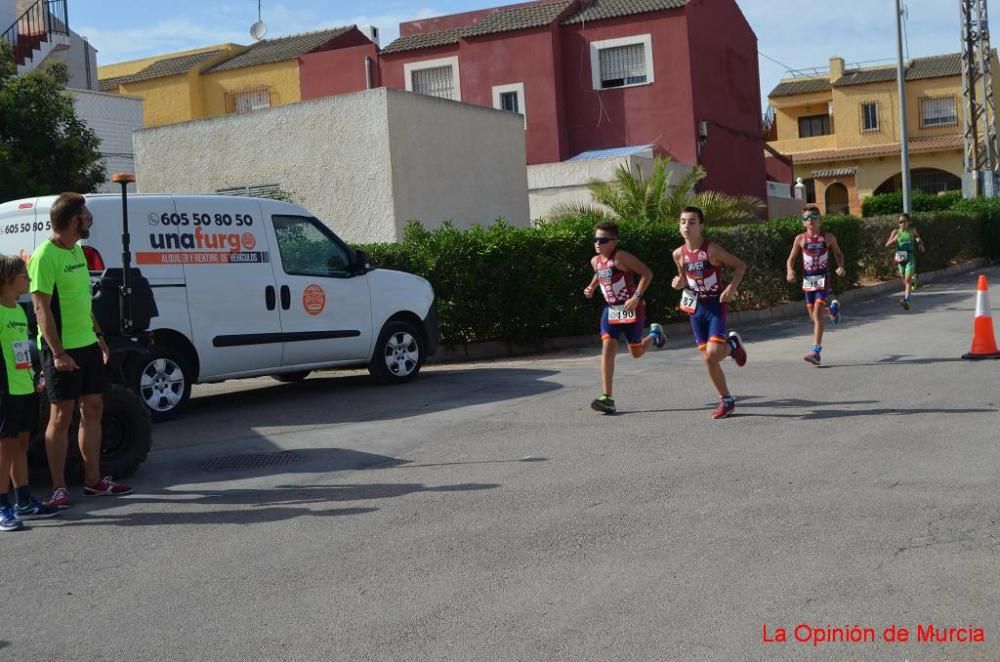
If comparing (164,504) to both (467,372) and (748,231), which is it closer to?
(467,372)

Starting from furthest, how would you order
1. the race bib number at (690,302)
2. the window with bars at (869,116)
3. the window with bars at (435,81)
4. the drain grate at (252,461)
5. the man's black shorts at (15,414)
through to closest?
the window with bars at (869,116) → the window with bars at (435,81) → the race bib number at (690,302) → the drain grate at (252,461) → the man's black shorts at (15,414)

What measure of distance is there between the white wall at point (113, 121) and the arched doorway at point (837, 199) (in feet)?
130

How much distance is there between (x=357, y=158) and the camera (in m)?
21.3

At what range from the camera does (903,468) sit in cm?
761

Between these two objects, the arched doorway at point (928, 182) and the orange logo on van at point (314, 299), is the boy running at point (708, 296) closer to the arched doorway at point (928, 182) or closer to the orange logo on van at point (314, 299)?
the orange logo on van at point (314, 299)

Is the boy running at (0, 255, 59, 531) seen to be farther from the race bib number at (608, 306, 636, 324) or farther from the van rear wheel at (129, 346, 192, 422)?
the race bib number at (608, 306, 636, 324)

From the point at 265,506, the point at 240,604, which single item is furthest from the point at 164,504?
the point at 240,604

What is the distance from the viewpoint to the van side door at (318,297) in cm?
1232

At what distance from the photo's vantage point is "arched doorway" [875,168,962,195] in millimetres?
58000

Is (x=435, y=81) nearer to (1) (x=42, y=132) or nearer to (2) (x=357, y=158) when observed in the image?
(2) (x=357, y=158)

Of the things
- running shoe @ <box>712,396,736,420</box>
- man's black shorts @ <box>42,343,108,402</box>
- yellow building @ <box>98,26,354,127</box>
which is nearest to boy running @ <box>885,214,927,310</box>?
running shoe @ <box>712,396,736,420</box>

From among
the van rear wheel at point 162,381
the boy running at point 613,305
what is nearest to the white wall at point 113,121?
the van rear wheel at point 162,381

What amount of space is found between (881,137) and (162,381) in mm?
53429

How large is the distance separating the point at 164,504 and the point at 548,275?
9.33m
